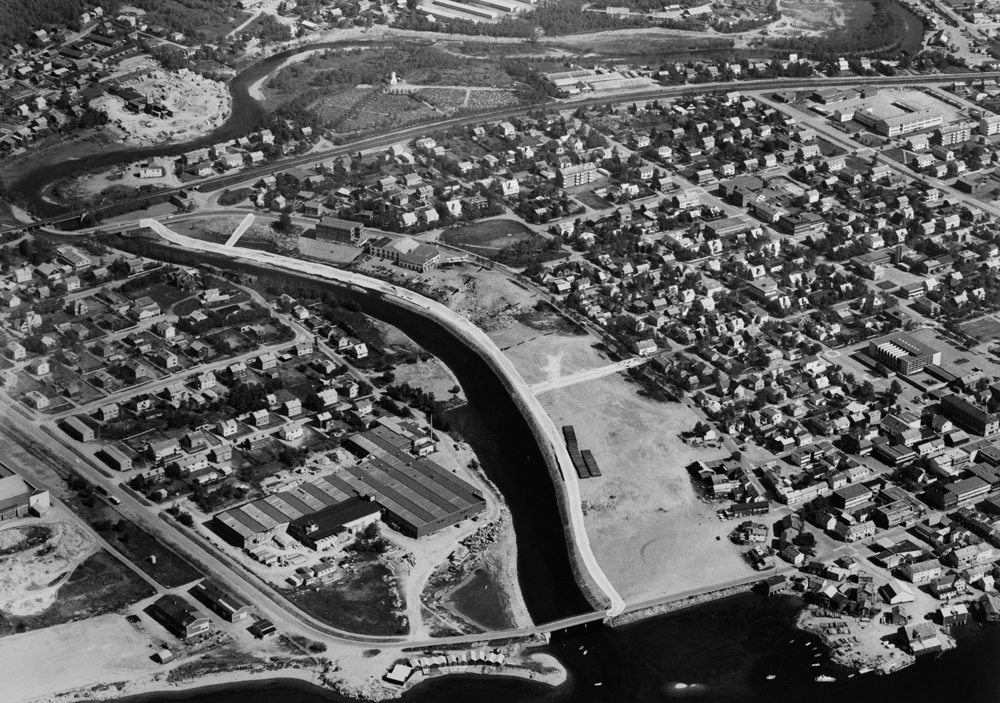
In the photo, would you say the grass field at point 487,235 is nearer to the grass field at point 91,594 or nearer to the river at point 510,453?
the river at point 510,453

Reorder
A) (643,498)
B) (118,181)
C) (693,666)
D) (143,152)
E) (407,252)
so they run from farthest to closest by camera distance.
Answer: (143,152) < (118,181) < (407,252) < (643,498) < (693,666)

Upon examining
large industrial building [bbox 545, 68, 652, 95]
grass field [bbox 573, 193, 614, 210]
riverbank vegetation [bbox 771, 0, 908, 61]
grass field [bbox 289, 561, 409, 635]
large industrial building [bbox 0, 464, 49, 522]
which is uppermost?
large industrial building [bbox 0, 464, 49, 522]

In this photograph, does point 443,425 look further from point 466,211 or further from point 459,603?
point 466,211

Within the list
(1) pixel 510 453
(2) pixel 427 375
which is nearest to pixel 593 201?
(2) pixel 427 375

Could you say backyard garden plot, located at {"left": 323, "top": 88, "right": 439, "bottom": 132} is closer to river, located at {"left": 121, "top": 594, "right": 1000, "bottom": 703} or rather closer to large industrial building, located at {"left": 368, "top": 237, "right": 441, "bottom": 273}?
large industrial building, located at {"left": 368, "top": 237, "right": 441, "bottom": 273}

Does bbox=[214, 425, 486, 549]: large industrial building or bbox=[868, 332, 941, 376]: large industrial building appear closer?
bbox=[214, 425, 486, 549]: large industrial building

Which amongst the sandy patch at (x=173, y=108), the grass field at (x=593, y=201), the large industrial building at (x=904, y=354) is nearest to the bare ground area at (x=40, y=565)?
the large industrial building at (x=904, y=354)

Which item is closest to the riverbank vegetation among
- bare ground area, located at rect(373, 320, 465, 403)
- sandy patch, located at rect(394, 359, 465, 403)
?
bare ground area, located at rect(373, 320, 465, 403)

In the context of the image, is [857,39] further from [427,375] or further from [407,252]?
[427,375]
